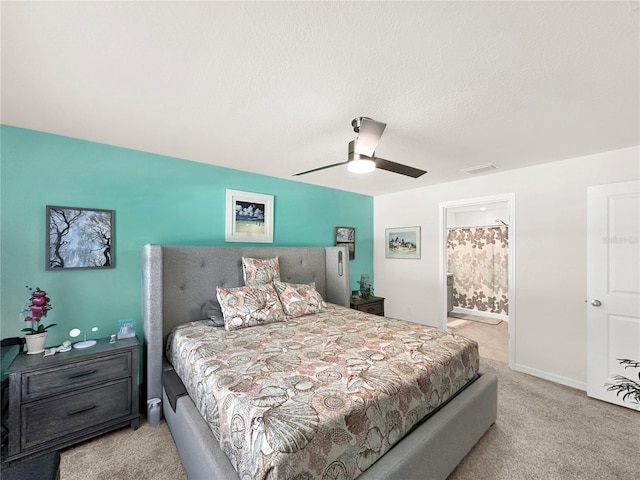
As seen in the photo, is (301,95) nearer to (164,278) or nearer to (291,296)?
(291,296)

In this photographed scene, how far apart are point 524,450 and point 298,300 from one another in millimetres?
2123

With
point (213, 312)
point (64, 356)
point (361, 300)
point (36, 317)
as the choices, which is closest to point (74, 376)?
point (64, 356)

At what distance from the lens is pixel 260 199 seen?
348cm

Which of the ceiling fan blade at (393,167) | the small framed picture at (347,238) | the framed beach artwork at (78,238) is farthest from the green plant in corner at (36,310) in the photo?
the small framed picture at (347,238)

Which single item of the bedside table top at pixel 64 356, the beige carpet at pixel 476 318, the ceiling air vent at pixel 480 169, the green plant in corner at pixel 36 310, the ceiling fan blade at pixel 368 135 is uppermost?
the ceiling air vent at pixel 480 169

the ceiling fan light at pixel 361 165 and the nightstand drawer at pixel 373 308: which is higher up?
the ceiling fan light at pixel 361 165

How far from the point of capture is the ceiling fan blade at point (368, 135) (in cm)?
184

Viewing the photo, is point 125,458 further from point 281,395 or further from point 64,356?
point 281,395

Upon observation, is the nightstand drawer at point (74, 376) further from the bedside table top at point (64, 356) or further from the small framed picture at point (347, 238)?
the small framed picture at point (347, 238)

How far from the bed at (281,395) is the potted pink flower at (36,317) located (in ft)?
2.17

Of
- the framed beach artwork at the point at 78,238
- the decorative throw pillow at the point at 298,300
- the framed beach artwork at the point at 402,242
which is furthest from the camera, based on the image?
the framed beach artwork at the point at 402,242

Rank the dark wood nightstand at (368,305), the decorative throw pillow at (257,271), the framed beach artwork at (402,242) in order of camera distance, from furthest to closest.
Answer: the framed beach artwork at (402,242) → the dark wood nightstand at (368,305) → the decorative throw pillow at (257,271)

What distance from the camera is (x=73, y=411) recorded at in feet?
6.31

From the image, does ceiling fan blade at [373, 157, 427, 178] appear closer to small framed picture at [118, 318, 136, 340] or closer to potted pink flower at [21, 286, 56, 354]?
small framed picture at [118, 318, 136, 340]
